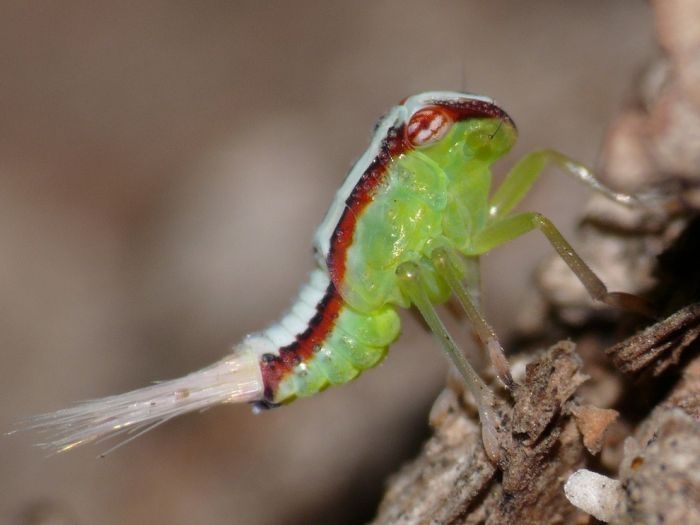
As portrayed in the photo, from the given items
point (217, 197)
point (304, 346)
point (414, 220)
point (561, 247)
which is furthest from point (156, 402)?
point (217, 197)

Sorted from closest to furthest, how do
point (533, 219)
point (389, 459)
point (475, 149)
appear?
point (533, 219)
point (475, 149)
point (389, 459)

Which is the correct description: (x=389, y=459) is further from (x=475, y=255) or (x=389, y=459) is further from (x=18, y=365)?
(x=18, y=365)

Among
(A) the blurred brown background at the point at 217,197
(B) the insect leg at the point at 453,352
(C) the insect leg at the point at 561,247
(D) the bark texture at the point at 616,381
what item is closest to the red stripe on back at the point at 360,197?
(B) the insect leg at the point at 453,352

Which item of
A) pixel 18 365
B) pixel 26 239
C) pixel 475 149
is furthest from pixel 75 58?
pixel 475 149

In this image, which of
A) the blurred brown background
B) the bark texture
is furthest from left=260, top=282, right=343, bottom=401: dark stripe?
the blurred brown background

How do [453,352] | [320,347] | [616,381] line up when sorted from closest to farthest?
[453,352], [616,381], [320,347]

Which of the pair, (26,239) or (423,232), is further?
(26,239)

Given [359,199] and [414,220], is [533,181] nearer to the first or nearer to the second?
[414,220]

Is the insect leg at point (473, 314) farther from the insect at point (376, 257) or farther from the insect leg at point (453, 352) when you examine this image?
the insect leg at point (453, 352)
